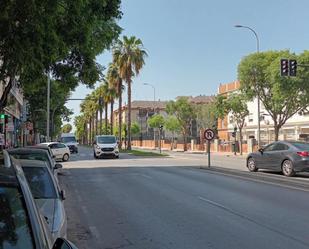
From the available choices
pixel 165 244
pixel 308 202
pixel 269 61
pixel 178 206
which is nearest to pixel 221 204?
pixel 178 206

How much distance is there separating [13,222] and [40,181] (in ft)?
13.7

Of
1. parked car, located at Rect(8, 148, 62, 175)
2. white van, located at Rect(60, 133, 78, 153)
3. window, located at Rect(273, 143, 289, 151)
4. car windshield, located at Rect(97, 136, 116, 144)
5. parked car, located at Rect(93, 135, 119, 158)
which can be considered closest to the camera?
parked car, located at Rect(8, 148, 62, 175)

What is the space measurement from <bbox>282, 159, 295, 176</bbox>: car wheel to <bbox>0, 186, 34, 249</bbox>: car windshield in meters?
18.5

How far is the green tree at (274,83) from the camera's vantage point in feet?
144

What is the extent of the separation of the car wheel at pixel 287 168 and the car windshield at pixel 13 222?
60.5 ft

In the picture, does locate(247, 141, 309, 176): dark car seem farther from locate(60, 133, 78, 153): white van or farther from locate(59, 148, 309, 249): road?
locate(60, 133, 78, 153): white van

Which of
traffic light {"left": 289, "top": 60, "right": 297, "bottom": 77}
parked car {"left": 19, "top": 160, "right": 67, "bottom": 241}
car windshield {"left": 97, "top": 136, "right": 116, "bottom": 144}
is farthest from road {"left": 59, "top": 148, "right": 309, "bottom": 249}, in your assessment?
car windshield {"left": 97, "top": 136, "right": 116, "bottom": 144}

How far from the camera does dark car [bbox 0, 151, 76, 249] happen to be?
3.09 metres

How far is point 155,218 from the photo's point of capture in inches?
413

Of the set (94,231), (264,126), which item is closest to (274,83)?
(264,126)

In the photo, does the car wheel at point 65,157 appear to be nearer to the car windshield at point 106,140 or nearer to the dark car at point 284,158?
the car windshield at point 106,140

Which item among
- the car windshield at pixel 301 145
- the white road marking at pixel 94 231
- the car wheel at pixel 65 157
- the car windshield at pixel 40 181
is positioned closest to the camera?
the car windshield at pixel 40 181

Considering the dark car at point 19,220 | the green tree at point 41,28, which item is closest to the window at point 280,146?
the green tree at point 41,28

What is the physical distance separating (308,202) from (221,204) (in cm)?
229
